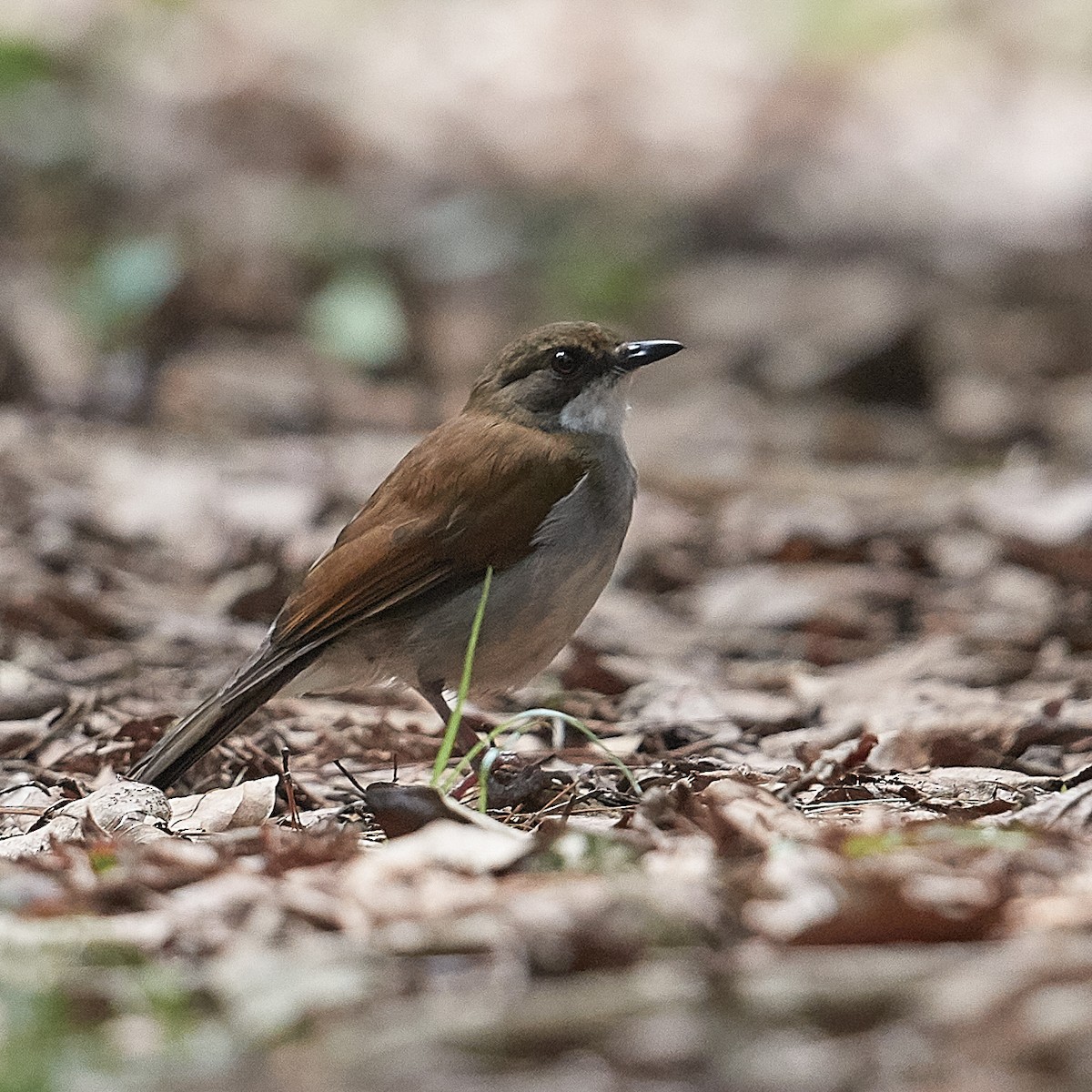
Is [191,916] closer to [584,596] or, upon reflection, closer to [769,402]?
[584,596]

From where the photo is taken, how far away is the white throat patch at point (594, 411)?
5.05 metres

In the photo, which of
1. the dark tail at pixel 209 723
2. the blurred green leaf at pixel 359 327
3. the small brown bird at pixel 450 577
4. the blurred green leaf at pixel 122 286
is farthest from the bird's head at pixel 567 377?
the blurred green leaf at pixel 359 327

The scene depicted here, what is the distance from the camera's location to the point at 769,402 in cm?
958

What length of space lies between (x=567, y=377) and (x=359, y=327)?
506 cm

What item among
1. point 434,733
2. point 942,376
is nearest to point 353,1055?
point 434,733

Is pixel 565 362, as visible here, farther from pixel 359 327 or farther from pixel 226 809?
pixel 359 327

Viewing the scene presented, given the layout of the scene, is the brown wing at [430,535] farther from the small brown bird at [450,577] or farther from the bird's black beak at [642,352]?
the bird's black beak at [642,352]

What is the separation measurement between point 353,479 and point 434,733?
294 centimetres

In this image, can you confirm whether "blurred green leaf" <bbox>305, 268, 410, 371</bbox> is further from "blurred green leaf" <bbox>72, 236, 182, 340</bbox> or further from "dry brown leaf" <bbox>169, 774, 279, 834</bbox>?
"dry brown leaf" <bbox>169, 774, 279, 834</bbox>

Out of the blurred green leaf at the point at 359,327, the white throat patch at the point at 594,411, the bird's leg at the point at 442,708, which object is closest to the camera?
the bird's leg at the point at 442,708

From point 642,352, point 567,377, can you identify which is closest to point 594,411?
point 567,377

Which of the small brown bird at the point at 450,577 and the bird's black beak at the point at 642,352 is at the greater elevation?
the bird's black beak at the point at 642,352

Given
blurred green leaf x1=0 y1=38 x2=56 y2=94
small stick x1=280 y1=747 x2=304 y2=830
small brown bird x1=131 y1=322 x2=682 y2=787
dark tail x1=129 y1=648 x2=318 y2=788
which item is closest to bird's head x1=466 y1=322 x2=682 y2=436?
small brown bird x1=131 y1=322 x2=682 y2=787

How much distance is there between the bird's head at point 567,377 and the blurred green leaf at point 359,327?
4.81m
